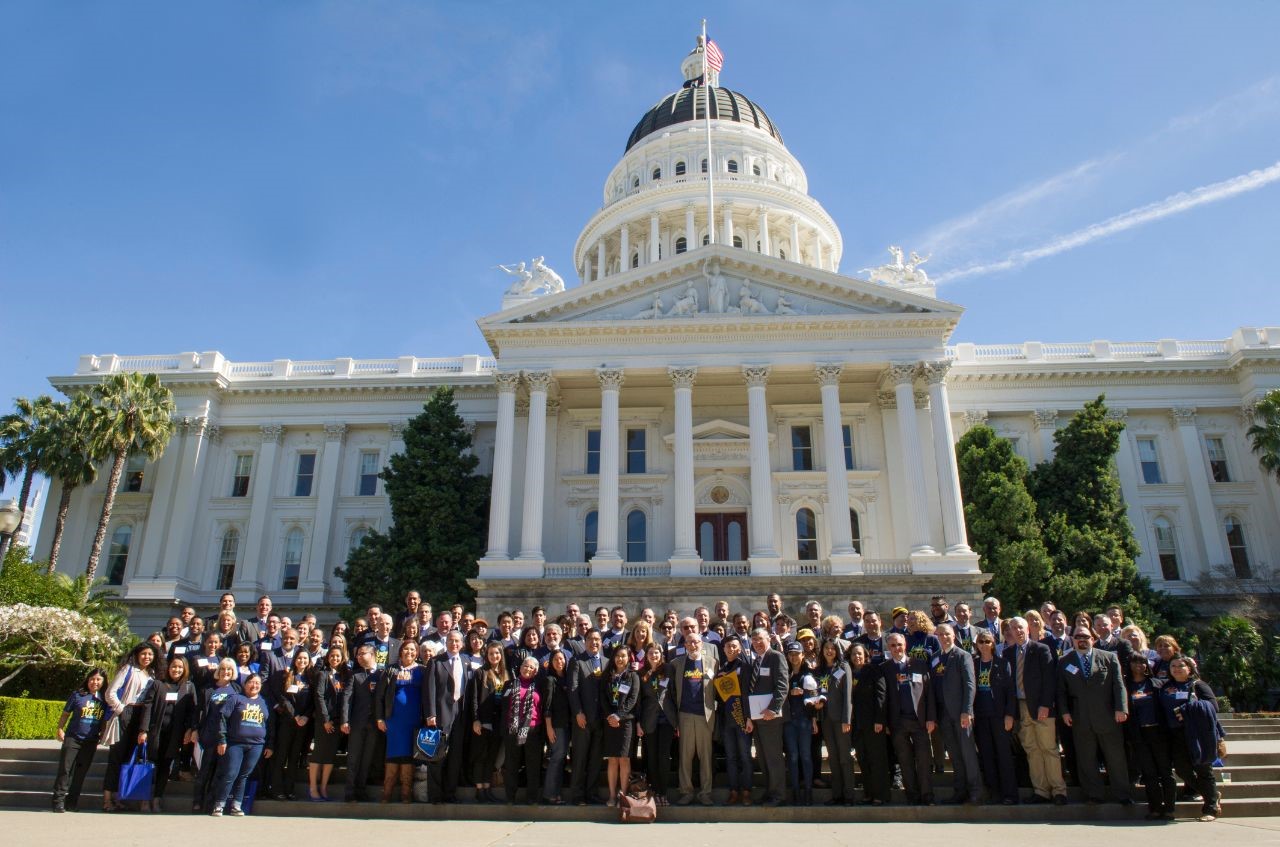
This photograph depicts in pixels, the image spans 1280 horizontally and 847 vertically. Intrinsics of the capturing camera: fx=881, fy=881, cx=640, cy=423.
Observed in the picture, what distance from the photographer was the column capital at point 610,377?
29703 mm

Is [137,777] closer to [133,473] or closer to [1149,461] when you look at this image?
[133,473]

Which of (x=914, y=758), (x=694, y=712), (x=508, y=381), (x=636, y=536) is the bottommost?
(x=914, y=758)

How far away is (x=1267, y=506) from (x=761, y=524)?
21.1m

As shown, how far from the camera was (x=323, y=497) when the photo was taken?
118 feet

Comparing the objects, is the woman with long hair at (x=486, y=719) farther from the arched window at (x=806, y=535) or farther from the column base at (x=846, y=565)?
the arched window at (x=806, y=535)

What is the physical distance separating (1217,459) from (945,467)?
14729 mm

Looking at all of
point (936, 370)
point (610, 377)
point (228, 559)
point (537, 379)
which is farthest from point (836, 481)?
point (228, 559)

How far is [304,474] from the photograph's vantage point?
122 ft

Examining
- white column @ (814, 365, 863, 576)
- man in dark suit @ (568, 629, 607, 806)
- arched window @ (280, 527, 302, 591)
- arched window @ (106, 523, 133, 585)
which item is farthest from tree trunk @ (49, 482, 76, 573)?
man in dark suit @ (568, 629, 607, 806)

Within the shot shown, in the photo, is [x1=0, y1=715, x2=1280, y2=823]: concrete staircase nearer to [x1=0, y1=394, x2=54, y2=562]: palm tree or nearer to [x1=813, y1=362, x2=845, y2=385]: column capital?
[x1=813, y1=362, x2=845, y2=385]: column capital

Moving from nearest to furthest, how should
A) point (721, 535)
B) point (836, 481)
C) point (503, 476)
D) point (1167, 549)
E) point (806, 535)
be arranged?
point (836, 481), point (503, 476), point (806, 535), point (721, 535), point (1167, 549)

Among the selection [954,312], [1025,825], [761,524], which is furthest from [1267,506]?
[1025,825]

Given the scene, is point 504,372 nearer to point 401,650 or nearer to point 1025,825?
point 401,650

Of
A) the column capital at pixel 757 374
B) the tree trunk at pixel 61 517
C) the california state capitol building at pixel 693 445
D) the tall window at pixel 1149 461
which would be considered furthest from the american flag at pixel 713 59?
the tree trunk at pixel 61 517
